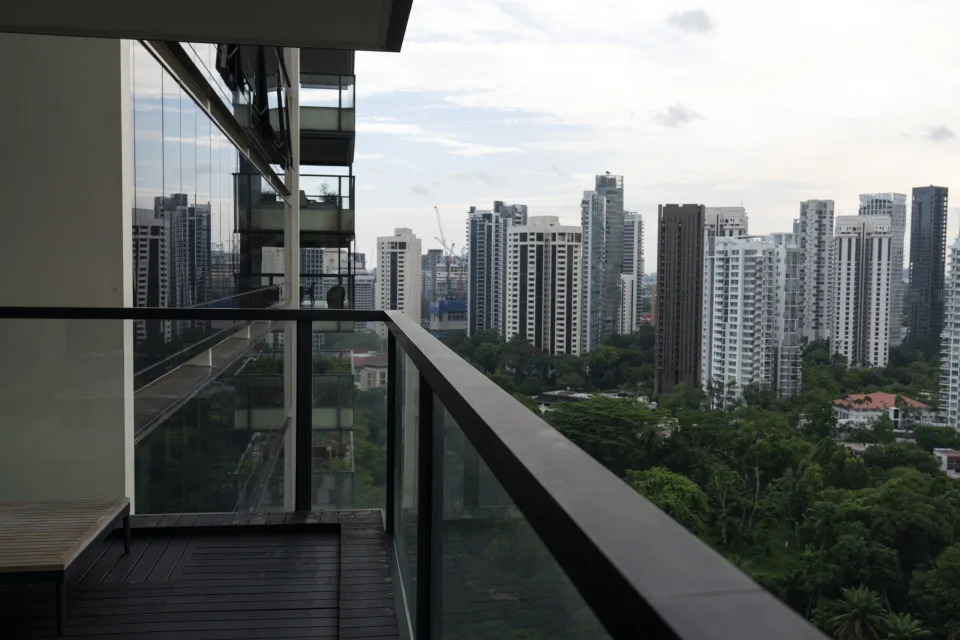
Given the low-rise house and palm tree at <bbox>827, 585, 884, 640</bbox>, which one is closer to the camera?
palm tree at <bbox>827, 585, 884, 640</bbox>

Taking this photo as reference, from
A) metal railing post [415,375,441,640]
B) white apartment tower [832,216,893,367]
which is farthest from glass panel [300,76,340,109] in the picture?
white apartment tower [832,216,893,367]

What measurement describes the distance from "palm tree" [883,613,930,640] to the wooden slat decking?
22.8 m

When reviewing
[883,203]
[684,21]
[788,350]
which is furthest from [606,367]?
[684,21]

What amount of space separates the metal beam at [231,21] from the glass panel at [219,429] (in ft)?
5.46

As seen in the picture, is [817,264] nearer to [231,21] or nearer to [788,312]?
[788,312]

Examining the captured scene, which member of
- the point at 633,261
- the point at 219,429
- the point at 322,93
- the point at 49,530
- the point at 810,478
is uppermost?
the point at 322,93

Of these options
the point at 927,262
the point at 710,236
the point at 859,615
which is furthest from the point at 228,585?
the point at 710,236

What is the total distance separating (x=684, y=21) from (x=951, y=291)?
42.6m

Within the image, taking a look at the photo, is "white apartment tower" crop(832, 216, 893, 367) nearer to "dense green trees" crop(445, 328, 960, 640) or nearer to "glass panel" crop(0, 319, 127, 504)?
"dense green trees" crop(445, 328, 960, 640)

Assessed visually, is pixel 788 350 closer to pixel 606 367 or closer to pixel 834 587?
pixel 606 367

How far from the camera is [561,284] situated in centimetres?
4603

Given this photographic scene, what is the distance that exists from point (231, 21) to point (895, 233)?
4181 cm

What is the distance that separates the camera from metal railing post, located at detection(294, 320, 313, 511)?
4305 mm

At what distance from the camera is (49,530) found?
326 centimetres
